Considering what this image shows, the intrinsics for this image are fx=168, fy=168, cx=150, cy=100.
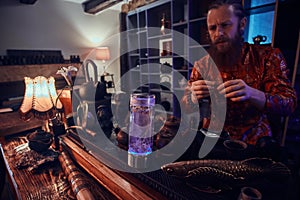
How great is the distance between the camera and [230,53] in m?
1.14

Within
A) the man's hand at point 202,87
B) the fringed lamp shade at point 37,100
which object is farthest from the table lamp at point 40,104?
the man's hand at point 202,87

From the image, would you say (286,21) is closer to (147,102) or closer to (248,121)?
(248,121)

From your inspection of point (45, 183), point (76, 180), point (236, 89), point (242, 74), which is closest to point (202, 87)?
point (236, 89)

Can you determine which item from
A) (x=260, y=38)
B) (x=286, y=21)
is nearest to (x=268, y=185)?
(x=260, y=38)

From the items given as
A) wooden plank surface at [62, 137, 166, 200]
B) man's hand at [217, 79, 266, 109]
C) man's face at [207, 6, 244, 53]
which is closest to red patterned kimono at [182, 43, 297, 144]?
man's face at [207, 6, 244, 53]

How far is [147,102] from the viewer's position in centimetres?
60

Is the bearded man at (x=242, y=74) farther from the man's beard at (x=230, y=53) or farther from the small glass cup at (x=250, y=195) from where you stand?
the small glass cup at (x=250, y=195)

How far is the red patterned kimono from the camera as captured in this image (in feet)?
3.32

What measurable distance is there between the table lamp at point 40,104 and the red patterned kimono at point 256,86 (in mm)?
842

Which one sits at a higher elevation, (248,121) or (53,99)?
(53,99)

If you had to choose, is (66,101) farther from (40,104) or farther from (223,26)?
(223,26)

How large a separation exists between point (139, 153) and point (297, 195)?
17.8 inches

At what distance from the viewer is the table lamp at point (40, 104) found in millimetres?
984

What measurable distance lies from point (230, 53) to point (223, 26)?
0.62ft
